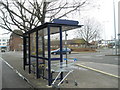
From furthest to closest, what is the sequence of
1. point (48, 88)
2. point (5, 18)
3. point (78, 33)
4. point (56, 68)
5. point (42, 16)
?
point (78, 33), point (5, 18), point (42, 16), point (56, 68), point (48, 88)

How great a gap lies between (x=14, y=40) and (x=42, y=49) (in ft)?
231

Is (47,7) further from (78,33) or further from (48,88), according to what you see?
(78,33)

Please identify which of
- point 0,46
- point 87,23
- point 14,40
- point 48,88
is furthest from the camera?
point 0,46

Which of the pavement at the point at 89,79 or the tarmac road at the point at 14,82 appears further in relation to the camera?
the tarmac road at the point at 14,82

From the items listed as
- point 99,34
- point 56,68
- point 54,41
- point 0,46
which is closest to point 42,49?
point 54,41

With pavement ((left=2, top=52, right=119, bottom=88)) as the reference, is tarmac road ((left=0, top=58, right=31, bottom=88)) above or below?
below

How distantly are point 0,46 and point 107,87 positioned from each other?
109 m

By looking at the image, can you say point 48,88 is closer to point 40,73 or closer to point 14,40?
point 40,73

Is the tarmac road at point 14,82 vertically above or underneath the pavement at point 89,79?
underneath

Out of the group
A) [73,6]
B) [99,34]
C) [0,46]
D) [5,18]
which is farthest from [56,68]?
[0,46]

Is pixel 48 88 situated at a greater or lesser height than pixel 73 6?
lesser

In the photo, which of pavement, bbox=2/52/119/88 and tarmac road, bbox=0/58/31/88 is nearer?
pavement, bbox=2/52/119/88

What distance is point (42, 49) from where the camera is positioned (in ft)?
23.1

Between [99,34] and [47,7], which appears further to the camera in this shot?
[99,34]
